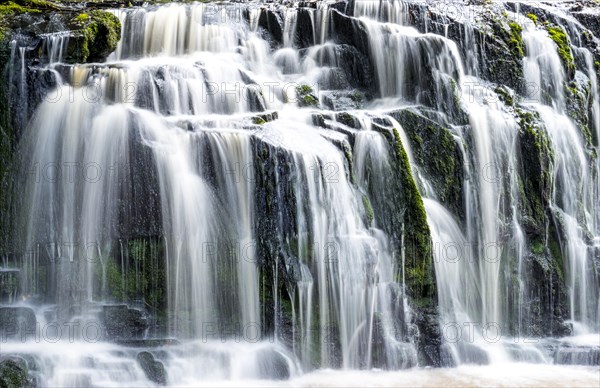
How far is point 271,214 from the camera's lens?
11.5 m

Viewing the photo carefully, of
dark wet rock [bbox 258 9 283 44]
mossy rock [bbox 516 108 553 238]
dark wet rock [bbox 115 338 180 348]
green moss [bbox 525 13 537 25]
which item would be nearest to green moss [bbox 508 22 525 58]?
green moss [bbox 525 13 537 25]

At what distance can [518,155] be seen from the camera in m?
14.1

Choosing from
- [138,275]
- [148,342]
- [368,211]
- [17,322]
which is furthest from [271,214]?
[17,322]

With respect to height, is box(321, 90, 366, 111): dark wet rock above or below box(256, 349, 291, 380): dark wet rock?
above

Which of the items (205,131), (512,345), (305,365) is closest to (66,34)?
(205,131)

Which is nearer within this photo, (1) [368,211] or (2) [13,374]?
(2) [13,374]

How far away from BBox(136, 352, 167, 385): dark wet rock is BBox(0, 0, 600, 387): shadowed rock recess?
22 mm

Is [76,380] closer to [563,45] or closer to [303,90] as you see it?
[303,90]

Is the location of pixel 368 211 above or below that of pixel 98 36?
below

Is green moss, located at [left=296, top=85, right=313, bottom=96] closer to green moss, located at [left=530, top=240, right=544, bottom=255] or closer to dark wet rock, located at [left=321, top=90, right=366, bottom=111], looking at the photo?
dark wet rock, located at [left=321, top=90, right=366, bottom=111]

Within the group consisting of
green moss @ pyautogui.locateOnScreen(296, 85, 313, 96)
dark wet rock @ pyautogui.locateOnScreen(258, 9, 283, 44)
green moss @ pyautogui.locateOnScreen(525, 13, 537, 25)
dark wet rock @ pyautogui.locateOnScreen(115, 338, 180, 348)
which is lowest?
dark wet rock @ pyautogui.locateOnScreen(115, 338, 180, 348)

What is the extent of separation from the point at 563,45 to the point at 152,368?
1126cm

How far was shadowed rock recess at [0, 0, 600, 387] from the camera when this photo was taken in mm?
11328

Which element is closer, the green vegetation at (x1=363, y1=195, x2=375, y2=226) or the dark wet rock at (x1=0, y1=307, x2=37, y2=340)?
the dark wet rock at (x1=0, y1=307, x2=37, y2=340)
